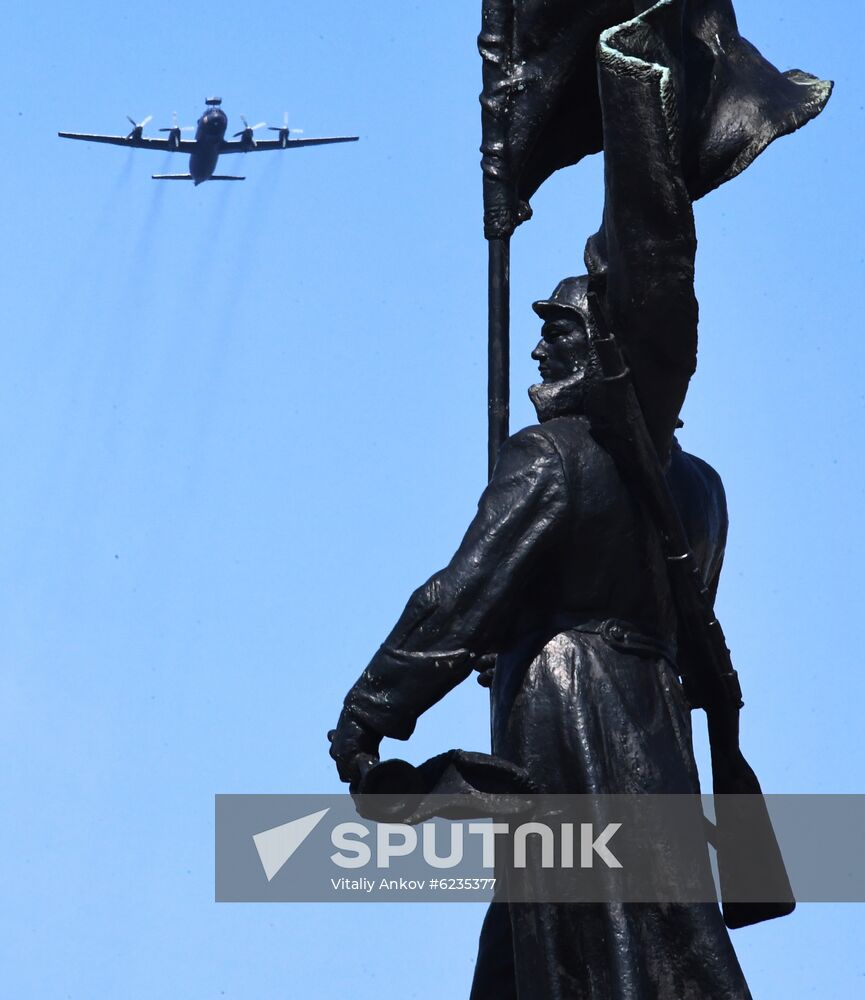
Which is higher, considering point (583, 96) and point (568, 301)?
point (583, 96)

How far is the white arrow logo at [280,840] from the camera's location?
28.3 feet

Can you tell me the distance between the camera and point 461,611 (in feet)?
27.0

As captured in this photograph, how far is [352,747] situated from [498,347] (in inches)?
84.6

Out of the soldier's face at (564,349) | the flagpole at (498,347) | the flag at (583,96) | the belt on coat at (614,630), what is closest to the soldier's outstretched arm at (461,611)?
the belt on coat at (614,630)

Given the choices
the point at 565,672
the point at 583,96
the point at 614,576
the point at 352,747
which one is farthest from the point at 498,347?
the point at 352,747

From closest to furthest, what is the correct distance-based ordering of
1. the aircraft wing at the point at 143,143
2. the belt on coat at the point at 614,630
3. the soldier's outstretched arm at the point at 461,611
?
the soldier's outstretched arm at the point at 461,611 → the belt on coat at the point at 614,630 → the aircraft wing at the point at 143,143

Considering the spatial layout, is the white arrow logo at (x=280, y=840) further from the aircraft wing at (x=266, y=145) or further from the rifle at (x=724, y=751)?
the aircraft wing at (x=266, y=145)

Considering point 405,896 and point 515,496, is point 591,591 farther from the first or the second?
point 405,896

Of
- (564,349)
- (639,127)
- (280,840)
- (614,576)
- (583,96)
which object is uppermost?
(583,96)

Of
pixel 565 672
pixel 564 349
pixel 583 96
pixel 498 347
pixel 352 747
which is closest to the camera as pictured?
pixel 352 747

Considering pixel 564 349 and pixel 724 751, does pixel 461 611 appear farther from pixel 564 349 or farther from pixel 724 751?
pixel 724 751

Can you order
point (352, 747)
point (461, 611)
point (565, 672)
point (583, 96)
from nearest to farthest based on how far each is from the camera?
1. point (352, 747)
2. point (461, 611)
3. point (565, 672)
4. point (583, 96)

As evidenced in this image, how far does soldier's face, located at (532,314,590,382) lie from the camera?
885 centimetres

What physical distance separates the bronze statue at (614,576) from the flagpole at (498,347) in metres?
0.50
